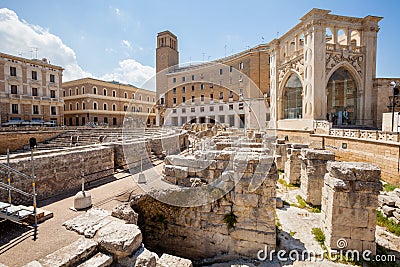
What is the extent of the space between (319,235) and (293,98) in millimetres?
18929

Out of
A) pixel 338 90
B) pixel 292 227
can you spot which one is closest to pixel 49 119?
pixel 292 227

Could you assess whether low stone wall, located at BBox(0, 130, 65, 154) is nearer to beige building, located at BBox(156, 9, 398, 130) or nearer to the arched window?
beige building, located at BBox(156, 9, 398, 130)

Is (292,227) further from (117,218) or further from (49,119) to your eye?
(49,119)

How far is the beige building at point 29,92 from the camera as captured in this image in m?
24.2

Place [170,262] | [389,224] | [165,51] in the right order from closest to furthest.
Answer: [170,262] → [389,224] → [165,51]

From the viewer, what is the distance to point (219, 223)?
4547 mm

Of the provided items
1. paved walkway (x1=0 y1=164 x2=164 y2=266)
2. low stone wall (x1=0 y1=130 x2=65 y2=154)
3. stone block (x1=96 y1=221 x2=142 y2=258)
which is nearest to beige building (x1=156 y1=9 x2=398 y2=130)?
paved walkway (x1=0 y1=164 x2=164 y2=266)

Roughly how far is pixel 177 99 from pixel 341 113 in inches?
1117

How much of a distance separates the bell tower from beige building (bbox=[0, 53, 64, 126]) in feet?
57.8

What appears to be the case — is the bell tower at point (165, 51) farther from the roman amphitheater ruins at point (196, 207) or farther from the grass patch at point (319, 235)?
the grass patch at point (319, 235)

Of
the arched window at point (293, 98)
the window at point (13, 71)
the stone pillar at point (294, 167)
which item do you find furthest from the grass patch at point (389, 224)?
the window at point (13, 71)

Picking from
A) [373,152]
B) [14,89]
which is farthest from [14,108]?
[373,152]

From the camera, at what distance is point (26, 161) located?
4496 millimetres

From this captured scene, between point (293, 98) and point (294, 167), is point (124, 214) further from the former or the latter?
point (293, 98)
